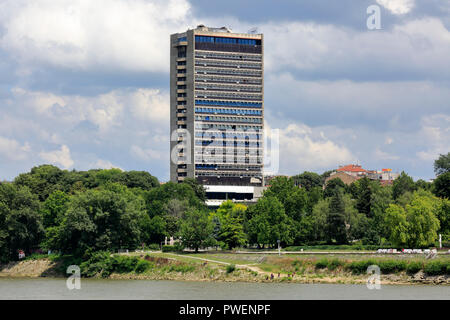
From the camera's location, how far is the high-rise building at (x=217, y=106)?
A: 634 feet

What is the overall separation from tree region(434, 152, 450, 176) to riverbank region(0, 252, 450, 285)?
83419mm

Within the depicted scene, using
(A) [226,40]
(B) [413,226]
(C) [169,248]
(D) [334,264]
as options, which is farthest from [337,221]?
(A) [226,40]

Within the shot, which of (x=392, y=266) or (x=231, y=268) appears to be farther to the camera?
(x=231, y=268)

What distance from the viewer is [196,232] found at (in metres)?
112

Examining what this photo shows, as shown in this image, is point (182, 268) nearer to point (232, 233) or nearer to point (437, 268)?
point (232, 233)

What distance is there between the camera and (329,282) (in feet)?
280

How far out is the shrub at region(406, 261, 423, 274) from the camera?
83.1 metres

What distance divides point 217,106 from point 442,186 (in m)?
74.8

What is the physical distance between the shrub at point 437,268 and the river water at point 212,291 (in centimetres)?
385

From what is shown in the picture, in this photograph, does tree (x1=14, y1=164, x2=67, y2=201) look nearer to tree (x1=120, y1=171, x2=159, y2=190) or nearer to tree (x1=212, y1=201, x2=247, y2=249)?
tree (x1=120, y1=171, x2=159, y2=190)

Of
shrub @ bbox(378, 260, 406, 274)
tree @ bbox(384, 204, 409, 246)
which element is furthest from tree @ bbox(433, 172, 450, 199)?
shrub @ bbox(378, 260, 406, 274)

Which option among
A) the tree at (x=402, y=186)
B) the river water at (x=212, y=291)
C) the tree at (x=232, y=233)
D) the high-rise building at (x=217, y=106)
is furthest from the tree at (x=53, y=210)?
the high-rise building at (x=217, y=106)

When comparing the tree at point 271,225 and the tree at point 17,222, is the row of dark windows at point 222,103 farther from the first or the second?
the tree at point 17,222
